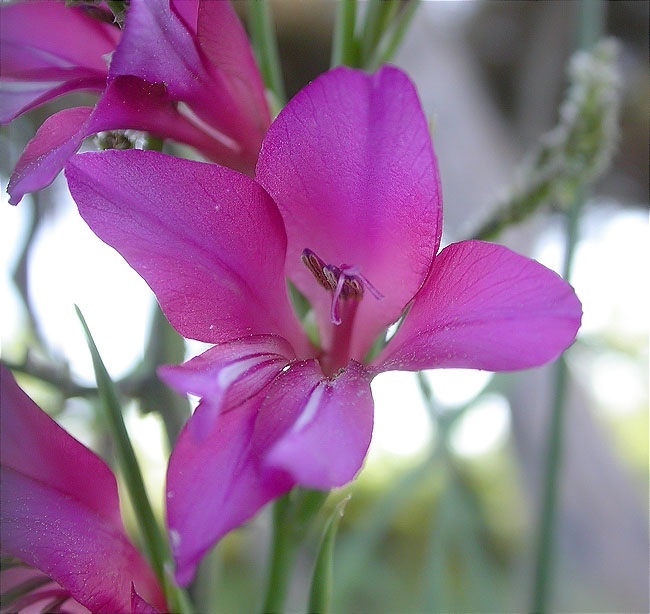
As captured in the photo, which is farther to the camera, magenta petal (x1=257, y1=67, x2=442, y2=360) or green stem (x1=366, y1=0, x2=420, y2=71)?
green stem (x1=366, y1=0, x2=420, y2=71)

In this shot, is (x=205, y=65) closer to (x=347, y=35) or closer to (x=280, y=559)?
(x=347, y=35)

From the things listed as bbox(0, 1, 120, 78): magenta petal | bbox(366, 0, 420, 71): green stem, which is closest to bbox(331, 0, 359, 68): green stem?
bbox(366, 0, 420, 71): green stem

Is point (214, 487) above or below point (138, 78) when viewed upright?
below

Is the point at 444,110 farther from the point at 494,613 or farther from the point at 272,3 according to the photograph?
the point at 494,613

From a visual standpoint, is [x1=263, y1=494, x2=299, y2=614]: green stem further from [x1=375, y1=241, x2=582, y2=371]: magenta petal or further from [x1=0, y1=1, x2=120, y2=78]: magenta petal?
[x1=0, y1=1, x2=120, y2=78]: magenta petal

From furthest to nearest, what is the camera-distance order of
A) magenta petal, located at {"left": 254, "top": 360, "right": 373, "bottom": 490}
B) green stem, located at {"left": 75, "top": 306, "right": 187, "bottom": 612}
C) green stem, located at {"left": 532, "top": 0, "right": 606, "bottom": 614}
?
green stem, located at {"left": 532, "top": 0, "right": 606, "bottom": 614}, green stem, located at {"left": 75, "top": 306, "right": 187, "bottom": 612}, magenta petal, located at {"left": 254, "top": 360, "right": 373, "bottom": 490}

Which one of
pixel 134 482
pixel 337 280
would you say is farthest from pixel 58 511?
pixel 337 280
